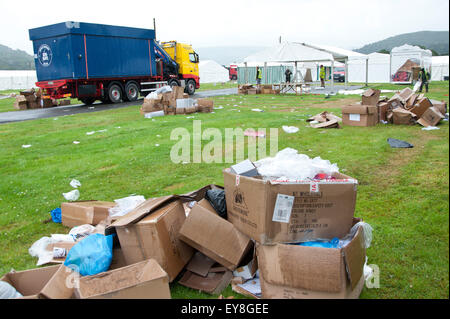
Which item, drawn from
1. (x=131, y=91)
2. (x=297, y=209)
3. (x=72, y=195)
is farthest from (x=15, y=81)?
(x=297, y=209)

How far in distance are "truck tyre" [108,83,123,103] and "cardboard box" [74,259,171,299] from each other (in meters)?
16.0

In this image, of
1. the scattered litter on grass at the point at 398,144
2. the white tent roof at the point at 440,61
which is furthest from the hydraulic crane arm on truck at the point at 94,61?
the white tent roof at the point at 440,61

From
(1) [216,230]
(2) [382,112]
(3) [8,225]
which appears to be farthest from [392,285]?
(2) [382,112]

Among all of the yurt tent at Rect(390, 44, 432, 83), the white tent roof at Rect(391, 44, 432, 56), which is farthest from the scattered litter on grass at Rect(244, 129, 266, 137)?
the white tent roof at Rect(391, 44, 432, 56)

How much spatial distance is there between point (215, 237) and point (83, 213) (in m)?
1.81

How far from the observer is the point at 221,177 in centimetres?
536

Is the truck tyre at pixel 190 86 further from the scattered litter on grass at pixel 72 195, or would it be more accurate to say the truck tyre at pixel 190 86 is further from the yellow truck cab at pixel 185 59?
the scattered litter on grass at pixel 72 195

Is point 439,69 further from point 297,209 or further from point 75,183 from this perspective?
point 297,209

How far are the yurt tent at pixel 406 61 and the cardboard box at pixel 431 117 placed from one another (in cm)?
2079

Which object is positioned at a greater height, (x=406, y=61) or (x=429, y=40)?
(x=429, y=40)

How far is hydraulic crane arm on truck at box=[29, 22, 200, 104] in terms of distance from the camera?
1559 cm

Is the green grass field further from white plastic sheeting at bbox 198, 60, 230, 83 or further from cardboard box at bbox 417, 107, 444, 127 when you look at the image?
white plastic sheeting at bbox 198, 60, 230, 83
